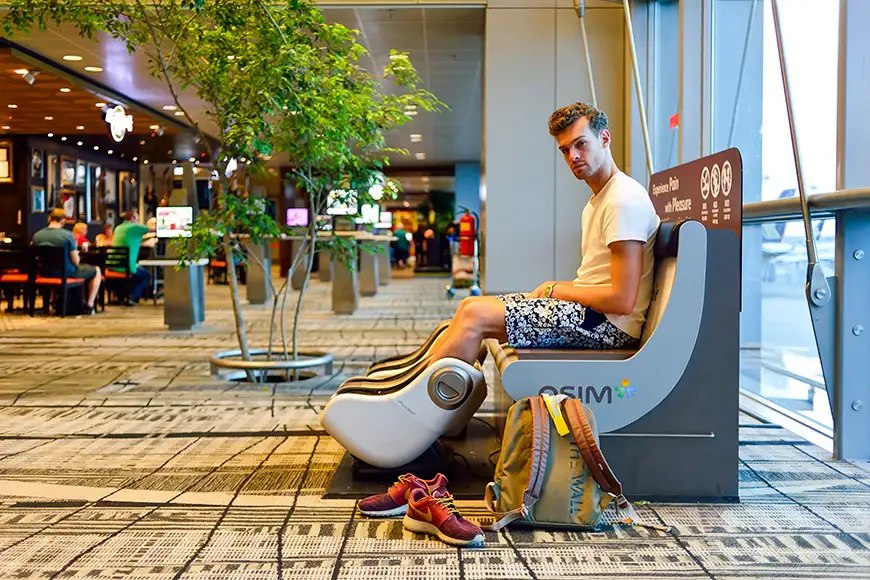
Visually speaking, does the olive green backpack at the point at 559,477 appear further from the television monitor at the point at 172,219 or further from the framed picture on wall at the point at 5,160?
the framed picture on wall at the point at 5,160

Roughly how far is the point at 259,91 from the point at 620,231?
3.04m

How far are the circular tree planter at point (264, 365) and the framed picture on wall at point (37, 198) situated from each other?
13.5 m

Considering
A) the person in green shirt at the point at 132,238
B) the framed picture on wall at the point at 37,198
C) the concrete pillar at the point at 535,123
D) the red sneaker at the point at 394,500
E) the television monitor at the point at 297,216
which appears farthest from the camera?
the framed picture on wall at the point at 37,198

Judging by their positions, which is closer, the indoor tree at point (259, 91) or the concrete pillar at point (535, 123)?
the indoor tree at point (259, 91)

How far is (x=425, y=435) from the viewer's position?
3.32m

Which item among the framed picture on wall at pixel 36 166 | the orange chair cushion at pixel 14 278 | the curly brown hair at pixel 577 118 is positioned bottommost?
the orange chair cushion at pixel 14 278

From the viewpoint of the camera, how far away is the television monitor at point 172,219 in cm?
1016

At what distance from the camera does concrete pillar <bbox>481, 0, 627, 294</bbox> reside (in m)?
8.52

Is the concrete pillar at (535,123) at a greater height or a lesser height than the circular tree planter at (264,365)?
greater

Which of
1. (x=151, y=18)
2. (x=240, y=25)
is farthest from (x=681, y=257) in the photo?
(x=151, y=18)

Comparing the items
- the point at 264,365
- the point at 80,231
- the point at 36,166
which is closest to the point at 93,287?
the point at 80,231

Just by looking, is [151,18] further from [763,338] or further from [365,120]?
[763,338]

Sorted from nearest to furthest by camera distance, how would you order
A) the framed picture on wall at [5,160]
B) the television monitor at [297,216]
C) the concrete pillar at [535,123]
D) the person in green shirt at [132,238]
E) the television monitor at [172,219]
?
the concrete pillar at [535,123] < the television monitor at [172,219] < the person in green shirt at [132,238] < the television monitor at [297,216] < the framed picture on wall at [5,160]

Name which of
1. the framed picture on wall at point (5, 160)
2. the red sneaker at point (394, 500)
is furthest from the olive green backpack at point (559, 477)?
the framed picture on wall at point (5, 160)
